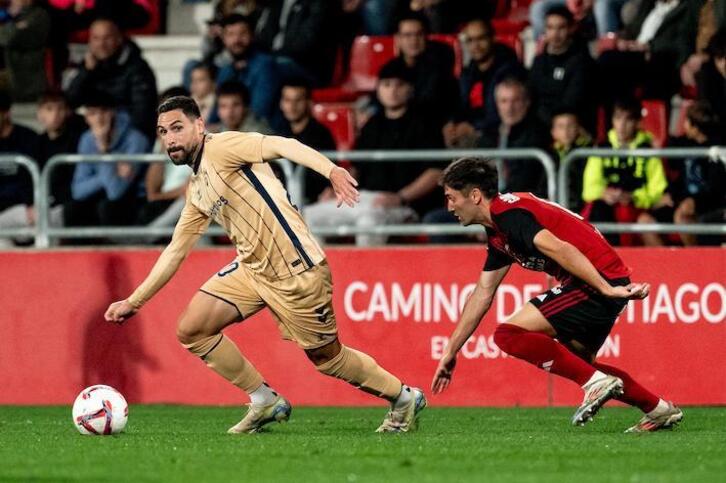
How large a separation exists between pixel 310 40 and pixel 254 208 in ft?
26.0

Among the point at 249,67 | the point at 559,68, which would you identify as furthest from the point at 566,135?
the point at 249,67

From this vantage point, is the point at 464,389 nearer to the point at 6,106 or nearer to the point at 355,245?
the point at 355,245

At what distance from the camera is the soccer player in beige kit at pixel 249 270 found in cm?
1028

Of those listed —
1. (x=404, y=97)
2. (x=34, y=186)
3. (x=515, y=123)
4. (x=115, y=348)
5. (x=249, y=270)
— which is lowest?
(x=115, y=348)

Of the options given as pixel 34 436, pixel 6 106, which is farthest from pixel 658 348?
pixel 6 106

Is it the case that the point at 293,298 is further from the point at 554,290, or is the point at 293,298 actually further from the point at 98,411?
the point at 554,290

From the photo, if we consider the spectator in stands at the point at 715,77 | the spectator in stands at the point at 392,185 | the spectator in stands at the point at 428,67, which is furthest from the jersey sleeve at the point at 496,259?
the spectator in stands at the point at 428,67

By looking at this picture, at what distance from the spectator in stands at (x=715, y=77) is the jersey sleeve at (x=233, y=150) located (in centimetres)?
619

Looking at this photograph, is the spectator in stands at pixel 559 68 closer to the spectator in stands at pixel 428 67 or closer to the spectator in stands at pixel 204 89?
the spectator in stands at pixel 428 67

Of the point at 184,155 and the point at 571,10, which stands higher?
the point at 571,10

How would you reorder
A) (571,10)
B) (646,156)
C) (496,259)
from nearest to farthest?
(496,259) < (646,156) < (571,10)

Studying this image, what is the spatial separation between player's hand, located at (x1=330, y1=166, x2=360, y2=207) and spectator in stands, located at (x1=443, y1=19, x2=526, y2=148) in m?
6.61

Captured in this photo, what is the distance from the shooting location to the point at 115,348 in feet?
48.8

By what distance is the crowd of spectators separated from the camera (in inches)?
A: 566
